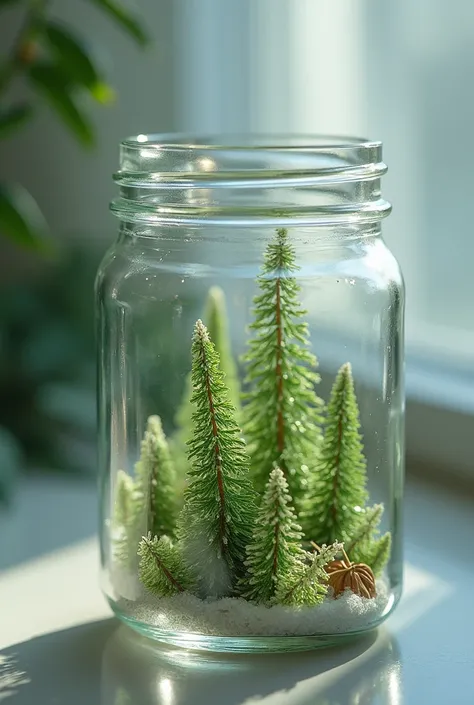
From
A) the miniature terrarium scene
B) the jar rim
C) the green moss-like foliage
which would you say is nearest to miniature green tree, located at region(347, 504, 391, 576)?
the miniature terrarium scene

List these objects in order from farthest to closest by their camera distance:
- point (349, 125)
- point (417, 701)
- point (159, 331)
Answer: point (349, 125), point (159, 331), point (417, 701)

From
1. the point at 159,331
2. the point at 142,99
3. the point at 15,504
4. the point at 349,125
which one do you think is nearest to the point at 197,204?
the point at 159,331

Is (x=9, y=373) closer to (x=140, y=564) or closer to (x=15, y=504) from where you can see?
(x=15, y=504)

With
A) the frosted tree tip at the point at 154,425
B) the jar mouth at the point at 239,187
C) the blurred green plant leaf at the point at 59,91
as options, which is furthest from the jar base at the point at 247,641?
the blurred green plant leaf at the point at 59,91

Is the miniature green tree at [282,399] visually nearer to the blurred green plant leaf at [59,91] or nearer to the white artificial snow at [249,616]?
the white artificial snow at [249,616]

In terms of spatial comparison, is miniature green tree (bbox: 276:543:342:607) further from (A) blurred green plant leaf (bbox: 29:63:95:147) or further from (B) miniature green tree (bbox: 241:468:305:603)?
(A) blurred green plant leaf (bbox: 29:63:95:147)

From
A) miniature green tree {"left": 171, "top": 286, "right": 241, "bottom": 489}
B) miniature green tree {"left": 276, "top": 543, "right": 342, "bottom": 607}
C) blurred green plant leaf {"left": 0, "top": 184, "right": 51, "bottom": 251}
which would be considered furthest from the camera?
blurred green plant leaf {"left": 0, "top": 184, "right": 51, "bottom": 251}

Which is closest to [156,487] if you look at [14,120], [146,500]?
[146,500]
